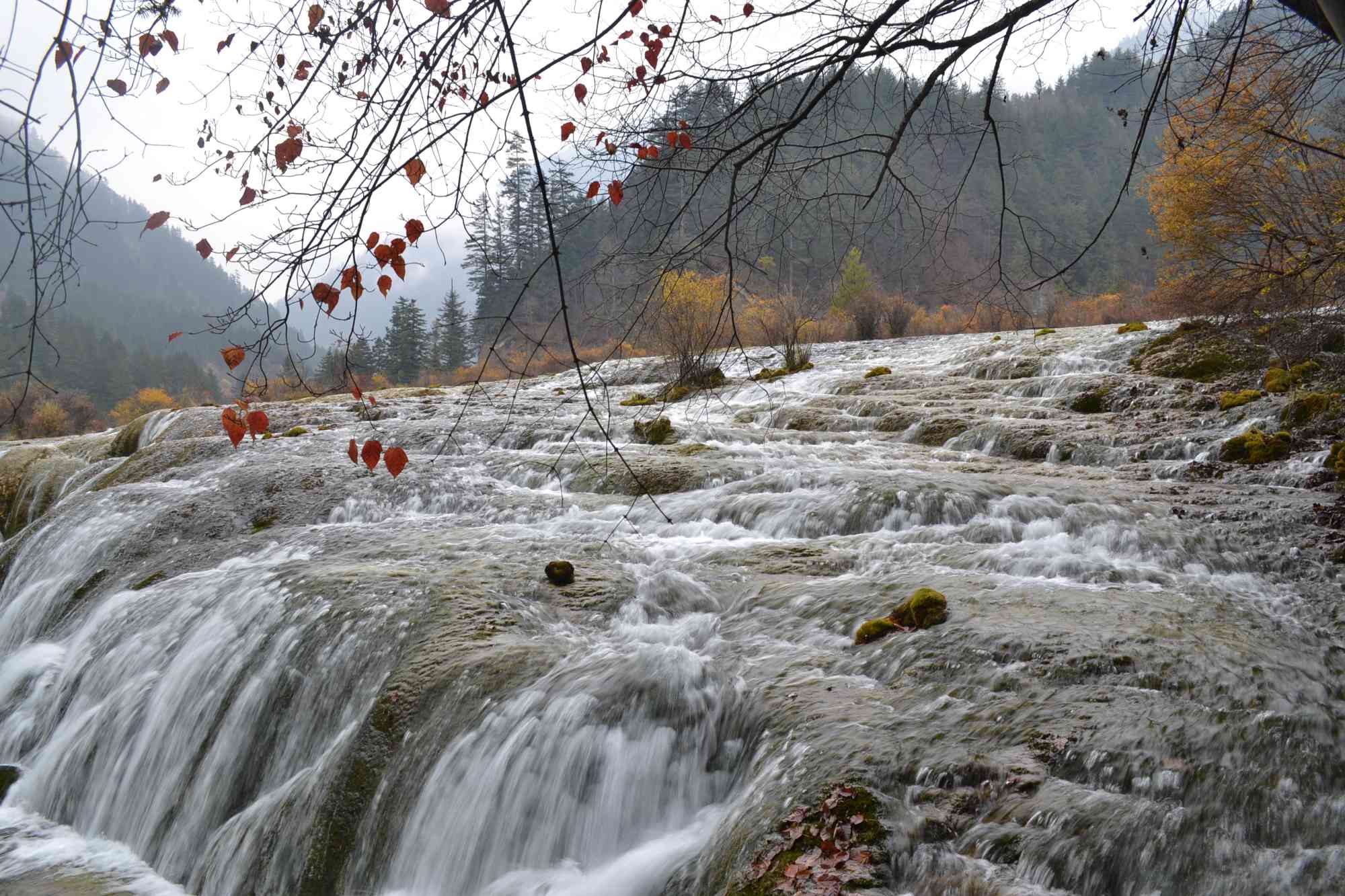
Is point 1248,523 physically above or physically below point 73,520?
below

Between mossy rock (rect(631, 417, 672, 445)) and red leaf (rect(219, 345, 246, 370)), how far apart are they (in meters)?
7.18

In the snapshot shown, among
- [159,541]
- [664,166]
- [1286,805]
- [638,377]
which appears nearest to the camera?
[1286,805]

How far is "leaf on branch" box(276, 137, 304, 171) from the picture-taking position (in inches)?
86.7

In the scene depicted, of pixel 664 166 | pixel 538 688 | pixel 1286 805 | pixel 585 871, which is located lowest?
pixel 585 871

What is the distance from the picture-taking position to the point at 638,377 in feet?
61.4

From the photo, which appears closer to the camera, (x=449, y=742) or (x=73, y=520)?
(x=449, y=742)

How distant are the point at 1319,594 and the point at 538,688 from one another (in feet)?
12.8

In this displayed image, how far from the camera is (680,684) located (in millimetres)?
3328

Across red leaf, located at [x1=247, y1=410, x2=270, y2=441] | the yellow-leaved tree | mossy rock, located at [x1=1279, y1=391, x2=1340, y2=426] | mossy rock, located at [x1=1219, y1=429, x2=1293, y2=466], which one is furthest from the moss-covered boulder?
the yellow-leaved tree

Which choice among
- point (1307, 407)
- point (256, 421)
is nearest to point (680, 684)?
point (256, 421)

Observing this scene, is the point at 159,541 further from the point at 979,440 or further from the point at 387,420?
the point at 979,440

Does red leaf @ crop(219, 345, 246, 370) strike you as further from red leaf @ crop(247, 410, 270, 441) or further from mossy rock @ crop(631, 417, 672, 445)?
mossy rock @ crop(631, 417, 672, 445)

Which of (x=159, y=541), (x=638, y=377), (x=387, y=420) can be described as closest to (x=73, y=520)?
(x=159, y=541)

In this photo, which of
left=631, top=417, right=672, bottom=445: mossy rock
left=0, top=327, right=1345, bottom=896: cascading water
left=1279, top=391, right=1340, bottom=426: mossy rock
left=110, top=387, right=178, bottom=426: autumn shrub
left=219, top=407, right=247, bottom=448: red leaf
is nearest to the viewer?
left=219, top=407, right=247, bottom=448: red leaf
